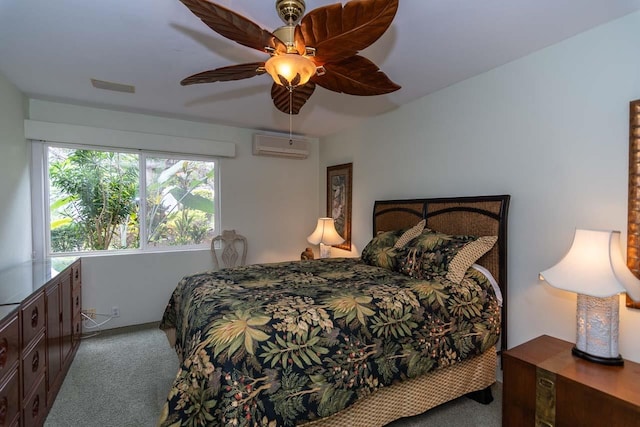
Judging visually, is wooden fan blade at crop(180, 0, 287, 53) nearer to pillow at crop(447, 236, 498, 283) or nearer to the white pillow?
pillow at crop(447, 236, 498, 283)

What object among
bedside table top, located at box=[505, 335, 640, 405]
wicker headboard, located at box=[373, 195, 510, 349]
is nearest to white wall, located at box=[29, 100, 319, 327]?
wicker headboard, located at box=[373, 195, 510, 349]

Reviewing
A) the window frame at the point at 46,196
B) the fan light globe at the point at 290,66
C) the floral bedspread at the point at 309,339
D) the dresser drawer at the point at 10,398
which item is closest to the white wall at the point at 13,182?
the window frame at the point at 46,196

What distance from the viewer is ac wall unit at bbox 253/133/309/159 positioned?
4.11 m

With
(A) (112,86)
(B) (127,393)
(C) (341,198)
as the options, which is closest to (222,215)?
(C) (341,198)

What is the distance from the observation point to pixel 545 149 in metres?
2.19

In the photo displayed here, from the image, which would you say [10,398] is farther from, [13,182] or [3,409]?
[13,182]

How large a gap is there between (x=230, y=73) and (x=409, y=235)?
6.23 ft

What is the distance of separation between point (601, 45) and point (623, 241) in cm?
119

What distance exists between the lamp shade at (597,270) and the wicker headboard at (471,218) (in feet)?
1.95

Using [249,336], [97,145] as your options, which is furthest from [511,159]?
[97,145]

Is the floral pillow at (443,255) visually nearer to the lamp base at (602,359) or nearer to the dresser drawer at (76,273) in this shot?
the lamp base at (602,359)

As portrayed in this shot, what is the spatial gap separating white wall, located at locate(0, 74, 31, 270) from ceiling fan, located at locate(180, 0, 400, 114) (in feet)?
6.58

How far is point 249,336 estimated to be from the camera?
142 centimetres

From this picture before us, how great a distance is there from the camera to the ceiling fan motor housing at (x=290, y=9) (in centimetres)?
139
